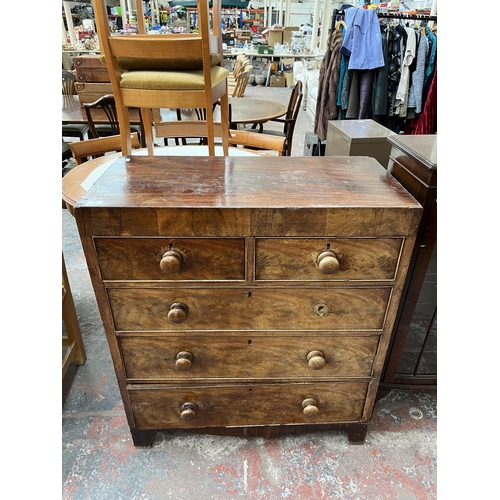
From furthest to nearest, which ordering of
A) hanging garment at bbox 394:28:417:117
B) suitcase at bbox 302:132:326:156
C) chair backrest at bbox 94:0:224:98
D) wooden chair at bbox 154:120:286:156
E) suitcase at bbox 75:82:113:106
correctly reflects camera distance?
suitcase at bbox 75:82:113:106 < hanging garment at bbox 394:28:417:117 < suitcase at bbox 302:132:326:156 < wooden chair at bbox 154:120:286:156 < chair backrest at bbox 94:0:224:98

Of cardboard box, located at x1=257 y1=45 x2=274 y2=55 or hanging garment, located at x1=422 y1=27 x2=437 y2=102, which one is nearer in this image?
hanging garment, located at x1=422 y1=27 x2=437 y2=102

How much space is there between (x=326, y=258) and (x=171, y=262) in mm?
430

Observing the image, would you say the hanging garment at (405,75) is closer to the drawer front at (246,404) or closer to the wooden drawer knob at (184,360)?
the drawer front at (246,404)

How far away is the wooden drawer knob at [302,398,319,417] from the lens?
1312 mm

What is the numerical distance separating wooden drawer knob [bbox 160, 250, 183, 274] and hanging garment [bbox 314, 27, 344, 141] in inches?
116

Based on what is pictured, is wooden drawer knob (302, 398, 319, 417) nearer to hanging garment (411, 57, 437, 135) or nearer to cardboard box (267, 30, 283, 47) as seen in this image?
hanging garment (411, 57, 437, 135)

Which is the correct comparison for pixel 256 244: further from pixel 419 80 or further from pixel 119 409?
pixel 419 80

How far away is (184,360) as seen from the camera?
1194 mm

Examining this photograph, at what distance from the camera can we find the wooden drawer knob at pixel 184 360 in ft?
3.92

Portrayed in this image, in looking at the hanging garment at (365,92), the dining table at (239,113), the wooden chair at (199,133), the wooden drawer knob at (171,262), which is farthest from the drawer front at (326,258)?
the hanging garment at (365,92)

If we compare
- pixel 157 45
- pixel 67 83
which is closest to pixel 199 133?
pixel 157 45

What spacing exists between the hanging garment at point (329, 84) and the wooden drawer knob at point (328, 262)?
2826mm

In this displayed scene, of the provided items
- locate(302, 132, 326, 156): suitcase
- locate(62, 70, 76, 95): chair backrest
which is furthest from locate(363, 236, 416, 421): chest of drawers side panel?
locate(62, 70, 76, 95): chair backrest

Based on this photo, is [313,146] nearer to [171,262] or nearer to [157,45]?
[157,45]
